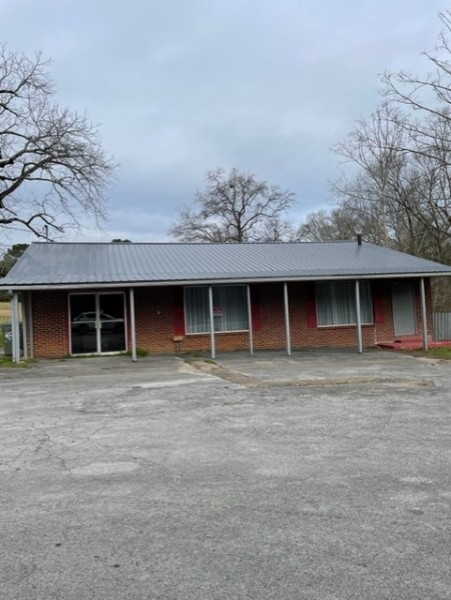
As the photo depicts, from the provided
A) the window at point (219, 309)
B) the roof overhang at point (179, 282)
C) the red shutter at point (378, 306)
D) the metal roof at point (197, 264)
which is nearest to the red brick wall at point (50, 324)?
the metal roof at point (197, 264)

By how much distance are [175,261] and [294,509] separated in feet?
51.1

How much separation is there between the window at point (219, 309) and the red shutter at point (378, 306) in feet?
15.9

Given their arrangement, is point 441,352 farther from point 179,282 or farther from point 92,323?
point 92,323

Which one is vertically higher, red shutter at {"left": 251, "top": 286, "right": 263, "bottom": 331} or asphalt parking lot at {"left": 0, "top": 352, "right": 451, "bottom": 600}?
red shutter at {"left": 251, "top": 286, "right": 263, "bottom": 331}

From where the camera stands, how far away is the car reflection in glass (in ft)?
58.1

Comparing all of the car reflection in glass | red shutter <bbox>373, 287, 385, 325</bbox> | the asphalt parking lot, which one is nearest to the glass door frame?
the car reflection in glass

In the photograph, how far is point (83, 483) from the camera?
16.0ft

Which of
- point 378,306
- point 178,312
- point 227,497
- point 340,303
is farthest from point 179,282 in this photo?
point 227,497

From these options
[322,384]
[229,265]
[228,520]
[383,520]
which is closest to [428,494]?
[383,520]

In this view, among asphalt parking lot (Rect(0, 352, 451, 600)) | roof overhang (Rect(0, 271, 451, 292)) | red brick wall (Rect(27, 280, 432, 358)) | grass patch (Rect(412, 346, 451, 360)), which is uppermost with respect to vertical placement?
roof overhang (Rect(0, 271, 451, 292))

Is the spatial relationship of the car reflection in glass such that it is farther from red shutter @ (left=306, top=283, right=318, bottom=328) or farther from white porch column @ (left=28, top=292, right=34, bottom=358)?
red shutter @ (left=306, top=283, right=318, bottom=328)

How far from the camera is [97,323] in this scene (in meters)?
17.8

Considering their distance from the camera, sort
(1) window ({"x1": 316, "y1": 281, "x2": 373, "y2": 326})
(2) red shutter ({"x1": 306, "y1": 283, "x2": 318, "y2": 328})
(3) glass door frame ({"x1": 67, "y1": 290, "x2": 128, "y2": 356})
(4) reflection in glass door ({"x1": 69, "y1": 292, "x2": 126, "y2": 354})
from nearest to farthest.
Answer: (3) glass door frame ({"x1": 67, "y1": 290, "x2": 128, "y2": 356}) → (4) reflection in glass door ({"x1": 69, "y1": 292, "x2": 126, "y2": 354}) → (2) red shutter ({"x1": 306, "y1": 283, "x2": 318, "y2": 328}) → (1) window ({"x1": 316, "y1": 281, "x2": 373, "y2": 326})

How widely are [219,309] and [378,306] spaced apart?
5.93 metres
